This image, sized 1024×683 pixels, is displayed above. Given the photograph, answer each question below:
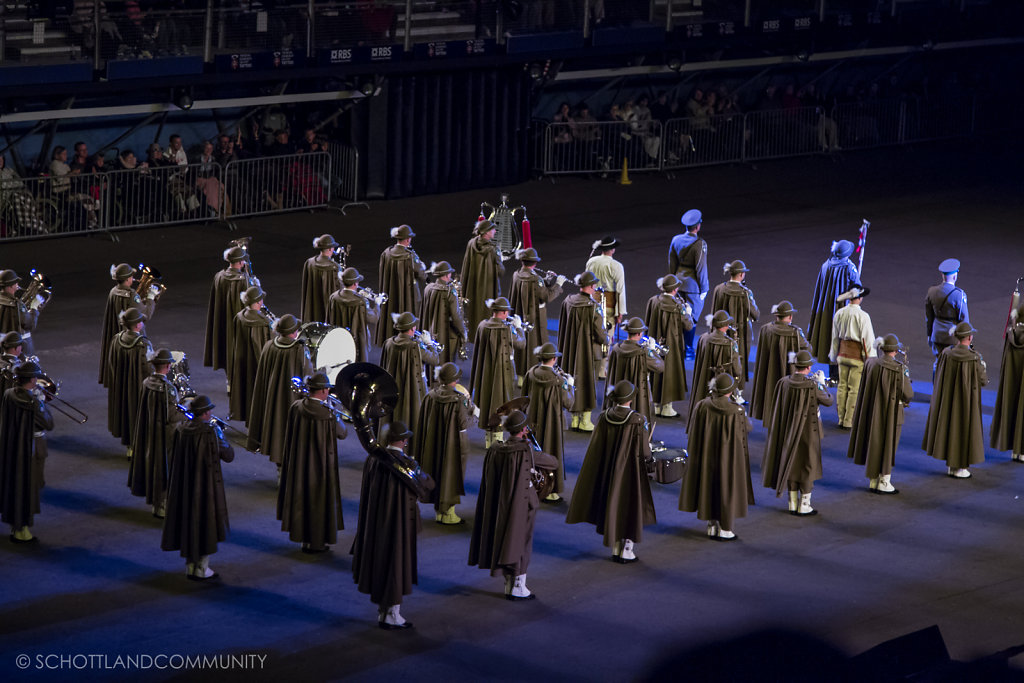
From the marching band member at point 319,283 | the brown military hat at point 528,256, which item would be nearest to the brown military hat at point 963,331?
the brown military hat at point 528,256

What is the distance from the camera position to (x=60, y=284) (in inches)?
920

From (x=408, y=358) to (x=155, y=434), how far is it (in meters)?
2.83

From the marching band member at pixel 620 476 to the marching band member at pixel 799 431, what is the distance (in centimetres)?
195

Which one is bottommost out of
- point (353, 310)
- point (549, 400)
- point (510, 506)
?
point (510, 506)

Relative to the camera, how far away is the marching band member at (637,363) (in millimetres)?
16594

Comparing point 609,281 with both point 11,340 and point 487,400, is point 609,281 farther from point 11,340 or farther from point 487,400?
point 11,340

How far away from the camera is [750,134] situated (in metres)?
34.4

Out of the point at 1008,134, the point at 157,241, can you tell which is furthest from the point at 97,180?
the point at 1008,134

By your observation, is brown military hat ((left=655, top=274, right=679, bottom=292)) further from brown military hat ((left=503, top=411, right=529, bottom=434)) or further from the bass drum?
brown military hat ((left=503, top=411, right=529, bottom=434))

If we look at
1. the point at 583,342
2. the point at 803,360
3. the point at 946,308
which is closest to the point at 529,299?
the point at 583,342

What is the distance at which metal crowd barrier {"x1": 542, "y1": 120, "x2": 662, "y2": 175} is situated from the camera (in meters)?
31.9

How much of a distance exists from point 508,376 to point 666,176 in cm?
1602

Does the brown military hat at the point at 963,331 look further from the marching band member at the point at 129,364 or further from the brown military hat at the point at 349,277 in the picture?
the marching band member at the point at 129,364

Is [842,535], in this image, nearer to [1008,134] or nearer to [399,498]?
[399,498]
